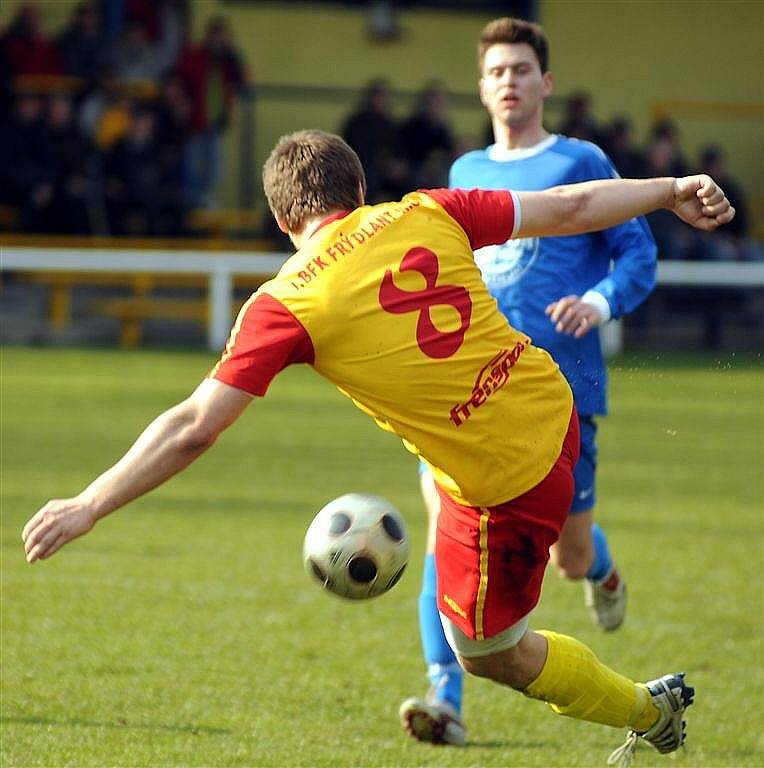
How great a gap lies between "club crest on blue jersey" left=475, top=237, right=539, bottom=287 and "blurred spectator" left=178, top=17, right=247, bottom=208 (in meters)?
15.0

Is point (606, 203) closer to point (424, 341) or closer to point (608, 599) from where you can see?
point (424, 341)

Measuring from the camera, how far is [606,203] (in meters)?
4.51

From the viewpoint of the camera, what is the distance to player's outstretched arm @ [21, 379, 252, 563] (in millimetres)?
3891

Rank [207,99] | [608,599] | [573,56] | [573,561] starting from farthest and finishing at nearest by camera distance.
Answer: [573,56]
[207,99]
[608,599]
[573,561]

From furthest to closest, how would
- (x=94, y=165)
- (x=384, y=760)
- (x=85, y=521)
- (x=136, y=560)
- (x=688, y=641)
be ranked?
(x=94, y=165) → (x=136, y=560) → (x=688, y=641) → (x=384, y=760) → (x=85, y=521)

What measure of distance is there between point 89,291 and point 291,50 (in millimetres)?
5099

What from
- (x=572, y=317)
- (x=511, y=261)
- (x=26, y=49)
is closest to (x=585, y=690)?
(x=572, y=317)

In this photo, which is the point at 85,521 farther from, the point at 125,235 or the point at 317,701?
the point at 125,235

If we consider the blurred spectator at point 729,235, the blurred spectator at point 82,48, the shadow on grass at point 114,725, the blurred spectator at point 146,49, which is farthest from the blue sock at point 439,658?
the blurred spectator at point 146,49

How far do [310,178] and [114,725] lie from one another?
2174 millimetres

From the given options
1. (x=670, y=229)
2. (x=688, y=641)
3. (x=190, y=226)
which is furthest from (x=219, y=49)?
(x=688, y=641)

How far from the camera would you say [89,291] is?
2083 cm

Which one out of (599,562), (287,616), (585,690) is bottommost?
(287,616)

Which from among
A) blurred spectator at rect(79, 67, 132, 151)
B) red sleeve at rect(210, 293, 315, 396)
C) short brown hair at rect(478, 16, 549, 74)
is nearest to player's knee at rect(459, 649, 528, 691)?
red sleeve at rect(210, 293, 315, 396)
